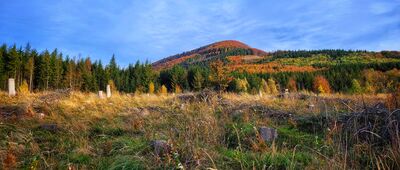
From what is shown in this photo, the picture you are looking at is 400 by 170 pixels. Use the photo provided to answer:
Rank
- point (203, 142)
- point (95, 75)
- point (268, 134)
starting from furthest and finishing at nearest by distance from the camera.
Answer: point (95, 75)
point (268, 134)
point (203, 142)

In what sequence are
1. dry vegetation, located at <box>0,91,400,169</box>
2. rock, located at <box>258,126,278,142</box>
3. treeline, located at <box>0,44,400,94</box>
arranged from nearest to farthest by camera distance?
dry vegetation, located at <box>0,91,400,169</box> < rock, located at <box>258,126,278,142</box> < treeline, located at <box>0,44,400,94</box>

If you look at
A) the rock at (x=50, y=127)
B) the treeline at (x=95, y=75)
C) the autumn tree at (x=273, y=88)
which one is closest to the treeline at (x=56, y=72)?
the treeline at (x=95, y=75)

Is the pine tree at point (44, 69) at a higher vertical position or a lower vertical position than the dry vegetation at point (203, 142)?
higher

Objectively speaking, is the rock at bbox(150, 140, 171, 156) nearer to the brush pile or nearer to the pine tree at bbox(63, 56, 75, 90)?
the brush pile

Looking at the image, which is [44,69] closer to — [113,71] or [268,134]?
[113,71]

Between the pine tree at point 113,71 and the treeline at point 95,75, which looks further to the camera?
the pine tree at point 113,71

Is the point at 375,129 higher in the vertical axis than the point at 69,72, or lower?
lower

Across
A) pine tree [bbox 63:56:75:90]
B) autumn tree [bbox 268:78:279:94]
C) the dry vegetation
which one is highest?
pine tree [bbox 63:56:75:90]

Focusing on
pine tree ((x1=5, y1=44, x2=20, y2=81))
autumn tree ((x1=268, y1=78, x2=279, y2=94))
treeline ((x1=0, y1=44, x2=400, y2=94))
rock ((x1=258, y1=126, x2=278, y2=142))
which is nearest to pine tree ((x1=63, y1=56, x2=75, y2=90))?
treeline ((x1=0, y1=44, x2=400, y2=94))

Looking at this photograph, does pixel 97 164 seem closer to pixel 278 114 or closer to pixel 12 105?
pixel 278 114

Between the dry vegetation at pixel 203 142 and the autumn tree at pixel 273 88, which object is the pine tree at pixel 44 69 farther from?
the dry vegetation at pixel 203 142

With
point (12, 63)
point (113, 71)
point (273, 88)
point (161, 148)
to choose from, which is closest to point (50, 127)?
point (161, 148)

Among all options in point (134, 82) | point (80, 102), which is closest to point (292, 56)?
point (134, 82)

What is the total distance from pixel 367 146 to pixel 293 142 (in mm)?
1257
